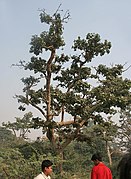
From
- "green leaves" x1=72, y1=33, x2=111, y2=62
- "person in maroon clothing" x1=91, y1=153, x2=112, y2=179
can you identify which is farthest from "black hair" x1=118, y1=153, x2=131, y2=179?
"green leaves" x1=72, y1=33, x2=111, y2=62

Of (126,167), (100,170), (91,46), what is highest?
(91,46)

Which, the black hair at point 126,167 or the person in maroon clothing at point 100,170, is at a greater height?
the person in maroon clothing at point 100,170

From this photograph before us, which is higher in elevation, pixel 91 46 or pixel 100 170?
pixel 91 46

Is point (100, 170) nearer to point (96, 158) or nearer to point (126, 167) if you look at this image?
point (96, 158)

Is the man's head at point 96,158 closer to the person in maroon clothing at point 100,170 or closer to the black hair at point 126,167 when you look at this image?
the person in maroon clothing at point 100,170

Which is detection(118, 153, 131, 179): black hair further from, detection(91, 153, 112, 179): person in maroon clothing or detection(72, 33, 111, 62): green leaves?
detection(72, 33, 111, 62): green leaves

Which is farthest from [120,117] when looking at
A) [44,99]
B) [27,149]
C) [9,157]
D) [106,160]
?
[9,157]

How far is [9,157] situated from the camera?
12523 mm

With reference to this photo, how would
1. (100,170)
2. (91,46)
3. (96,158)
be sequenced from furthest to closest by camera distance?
(91,46) < (100,170) < (96,158)

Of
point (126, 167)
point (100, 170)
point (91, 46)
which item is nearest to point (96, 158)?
point (100, 170)

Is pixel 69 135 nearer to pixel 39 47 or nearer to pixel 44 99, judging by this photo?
pixel 44 99

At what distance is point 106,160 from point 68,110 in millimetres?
18924

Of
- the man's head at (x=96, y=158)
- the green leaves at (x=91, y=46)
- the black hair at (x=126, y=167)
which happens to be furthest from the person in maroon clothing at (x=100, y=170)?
the green leaves at (x=91, y=46)

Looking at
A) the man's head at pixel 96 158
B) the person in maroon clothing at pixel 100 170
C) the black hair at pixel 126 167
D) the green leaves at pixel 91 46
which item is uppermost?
the green leaves at pixel 91 46
